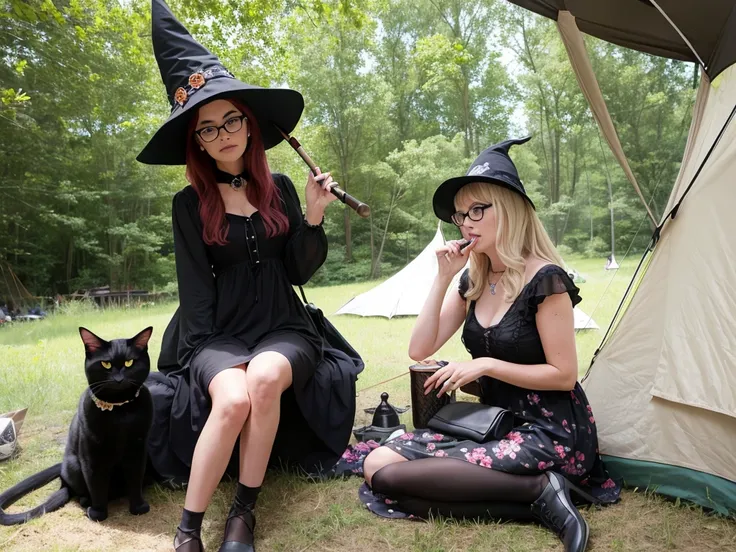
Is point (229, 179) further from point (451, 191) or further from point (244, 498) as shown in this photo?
point (244, 498)

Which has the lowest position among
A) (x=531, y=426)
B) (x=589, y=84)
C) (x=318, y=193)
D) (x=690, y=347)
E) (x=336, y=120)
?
(x=531, y=426)

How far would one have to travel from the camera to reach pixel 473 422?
5.52 feet

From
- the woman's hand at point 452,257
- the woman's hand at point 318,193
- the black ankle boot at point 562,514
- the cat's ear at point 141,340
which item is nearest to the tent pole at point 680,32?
the woman's hand at point 452,257

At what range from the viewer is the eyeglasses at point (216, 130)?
5.92 ft

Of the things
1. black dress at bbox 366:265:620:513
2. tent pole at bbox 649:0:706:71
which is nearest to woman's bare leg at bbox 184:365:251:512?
black dress at bbox 366:265:620:513

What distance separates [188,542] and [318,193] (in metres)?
1.10

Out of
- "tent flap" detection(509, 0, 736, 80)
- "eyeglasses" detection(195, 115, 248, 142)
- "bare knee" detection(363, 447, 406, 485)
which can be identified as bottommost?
"bare knee" detection(363, 447, 406, 485)

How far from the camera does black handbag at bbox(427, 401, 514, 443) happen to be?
1.64 m

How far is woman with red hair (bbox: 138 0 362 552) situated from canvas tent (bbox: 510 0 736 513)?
0.99 m

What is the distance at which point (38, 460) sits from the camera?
229cm

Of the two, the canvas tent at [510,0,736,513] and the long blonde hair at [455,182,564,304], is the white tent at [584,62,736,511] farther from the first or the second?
the long blonde hair at [455,182,564,304]

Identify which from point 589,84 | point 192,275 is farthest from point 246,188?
point 589,84

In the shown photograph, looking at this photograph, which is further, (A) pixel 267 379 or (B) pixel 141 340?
(B) pixel 141 340

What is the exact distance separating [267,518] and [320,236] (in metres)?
0.94
